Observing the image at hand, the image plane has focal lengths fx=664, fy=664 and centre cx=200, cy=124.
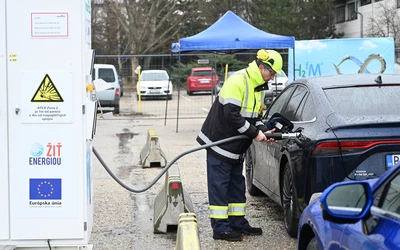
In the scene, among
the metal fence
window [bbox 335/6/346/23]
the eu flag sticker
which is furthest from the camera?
window [bbox 335/6/346/23]

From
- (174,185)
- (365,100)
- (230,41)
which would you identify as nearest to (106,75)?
(230,41)

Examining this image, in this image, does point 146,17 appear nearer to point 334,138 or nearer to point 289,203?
point 289,203

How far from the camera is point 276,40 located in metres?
16.6

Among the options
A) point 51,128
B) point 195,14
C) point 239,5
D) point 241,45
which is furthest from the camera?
point 239,5

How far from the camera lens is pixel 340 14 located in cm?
5778

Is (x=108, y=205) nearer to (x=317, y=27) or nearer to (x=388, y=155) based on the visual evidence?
(x=388, y=155)

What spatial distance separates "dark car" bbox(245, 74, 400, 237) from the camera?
18.4ft

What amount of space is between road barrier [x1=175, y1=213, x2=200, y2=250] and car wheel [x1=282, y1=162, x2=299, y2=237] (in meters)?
1.98

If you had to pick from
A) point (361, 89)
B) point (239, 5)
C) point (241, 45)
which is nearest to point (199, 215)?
point (361, 89)

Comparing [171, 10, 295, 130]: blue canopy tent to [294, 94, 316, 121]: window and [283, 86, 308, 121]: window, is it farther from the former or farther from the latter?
[294, 94, 316, 121]: window

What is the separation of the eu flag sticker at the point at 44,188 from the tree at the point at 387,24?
109 ft

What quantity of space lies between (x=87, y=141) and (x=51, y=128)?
1.07 feet

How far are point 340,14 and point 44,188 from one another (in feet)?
181

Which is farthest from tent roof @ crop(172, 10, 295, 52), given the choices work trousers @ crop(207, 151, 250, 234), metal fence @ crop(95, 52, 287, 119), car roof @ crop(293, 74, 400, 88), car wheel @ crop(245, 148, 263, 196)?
work trousers @ crop(207, 151, 250, 234)
